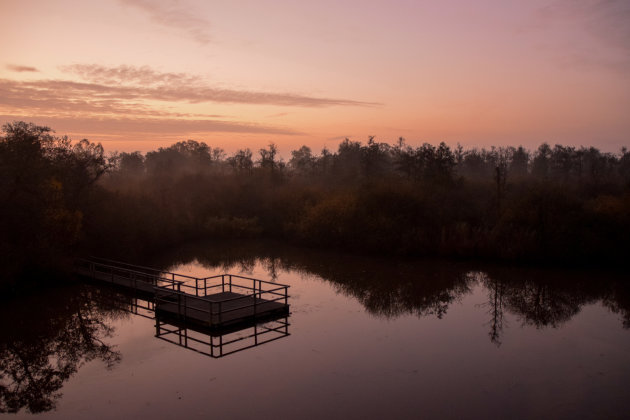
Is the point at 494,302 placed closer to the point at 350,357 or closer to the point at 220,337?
the point at 350,357

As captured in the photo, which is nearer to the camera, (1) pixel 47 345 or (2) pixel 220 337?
(1) pixel 47 345

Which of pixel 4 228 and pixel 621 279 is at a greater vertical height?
pixel 4 228

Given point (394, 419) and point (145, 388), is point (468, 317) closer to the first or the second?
point (394, 419)

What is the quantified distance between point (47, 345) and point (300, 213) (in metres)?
26.2

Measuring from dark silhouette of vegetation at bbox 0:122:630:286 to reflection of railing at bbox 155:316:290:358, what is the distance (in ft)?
27.3

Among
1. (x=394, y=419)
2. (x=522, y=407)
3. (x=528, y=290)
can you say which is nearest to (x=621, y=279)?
(x=528, y=290)

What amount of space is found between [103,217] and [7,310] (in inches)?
442

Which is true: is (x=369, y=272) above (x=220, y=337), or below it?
below

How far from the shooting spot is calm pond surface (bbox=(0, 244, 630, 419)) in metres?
10.5

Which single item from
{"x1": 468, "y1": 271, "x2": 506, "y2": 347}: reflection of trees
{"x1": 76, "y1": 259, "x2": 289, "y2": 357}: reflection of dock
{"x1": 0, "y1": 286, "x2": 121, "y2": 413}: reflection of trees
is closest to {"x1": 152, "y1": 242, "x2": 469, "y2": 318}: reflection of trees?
{"x1": 468, "y1": 271, "x2": 506, "y2": 347}: reflection of trees

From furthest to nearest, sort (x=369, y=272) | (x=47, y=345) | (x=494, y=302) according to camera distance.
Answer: (x=369, y=272)
(x=494, y=302)
(x=47, y=345)

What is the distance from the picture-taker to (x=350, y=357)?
13516 mm

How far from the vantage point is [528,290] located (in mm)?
21719

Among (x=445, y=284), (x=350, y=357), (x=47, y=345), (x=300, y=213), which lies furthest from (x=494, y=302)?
(x=300, y=213)
